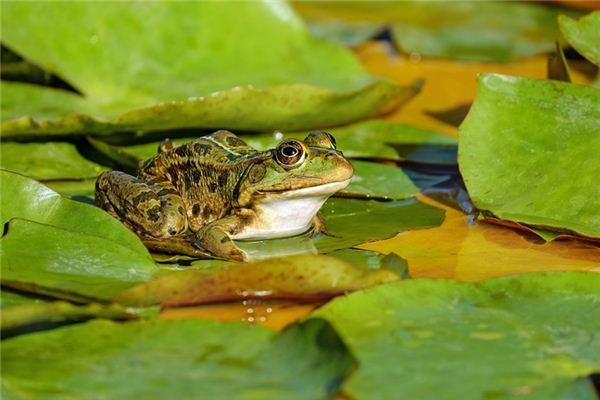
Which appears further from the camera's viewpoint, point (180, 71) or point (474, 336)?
point (180, 71)

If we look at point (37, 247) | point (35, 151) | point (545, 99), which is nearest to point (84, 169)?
point (35, 151)

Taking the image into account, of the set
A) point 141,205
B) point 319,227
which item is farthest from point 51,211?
point 319,227

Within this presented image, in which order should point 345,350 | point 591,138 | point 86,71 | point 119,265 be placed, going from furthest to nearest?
point 86,71 < point 591,138 < point 119,265 < point 345,350

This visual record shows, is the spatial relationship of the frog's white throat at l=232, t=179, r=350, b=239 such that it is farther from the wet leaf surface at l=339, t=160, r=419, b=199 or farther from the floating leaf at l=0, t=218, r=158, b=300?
the floating leaf at l=0, t=218, r=158, b=300

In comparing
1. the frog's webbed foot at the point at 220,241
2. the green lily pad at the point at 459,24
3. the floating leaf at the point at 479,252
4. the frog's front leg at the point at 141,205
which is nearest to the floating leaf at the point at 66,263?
the frog's webbed foot at the point at 220,241

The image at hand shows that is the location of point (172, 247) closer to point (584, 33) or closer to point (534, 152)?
point (534, 152)

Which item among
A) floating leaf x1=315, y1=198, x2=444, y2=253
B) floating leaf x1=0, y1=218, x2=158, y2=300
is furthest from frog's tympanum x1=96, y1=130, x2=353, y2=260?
floating leaf x1=0, y1=218, x2=158, y2=300

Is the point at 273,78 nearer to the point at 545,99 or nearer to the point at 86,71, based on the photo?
the point at 86,71
